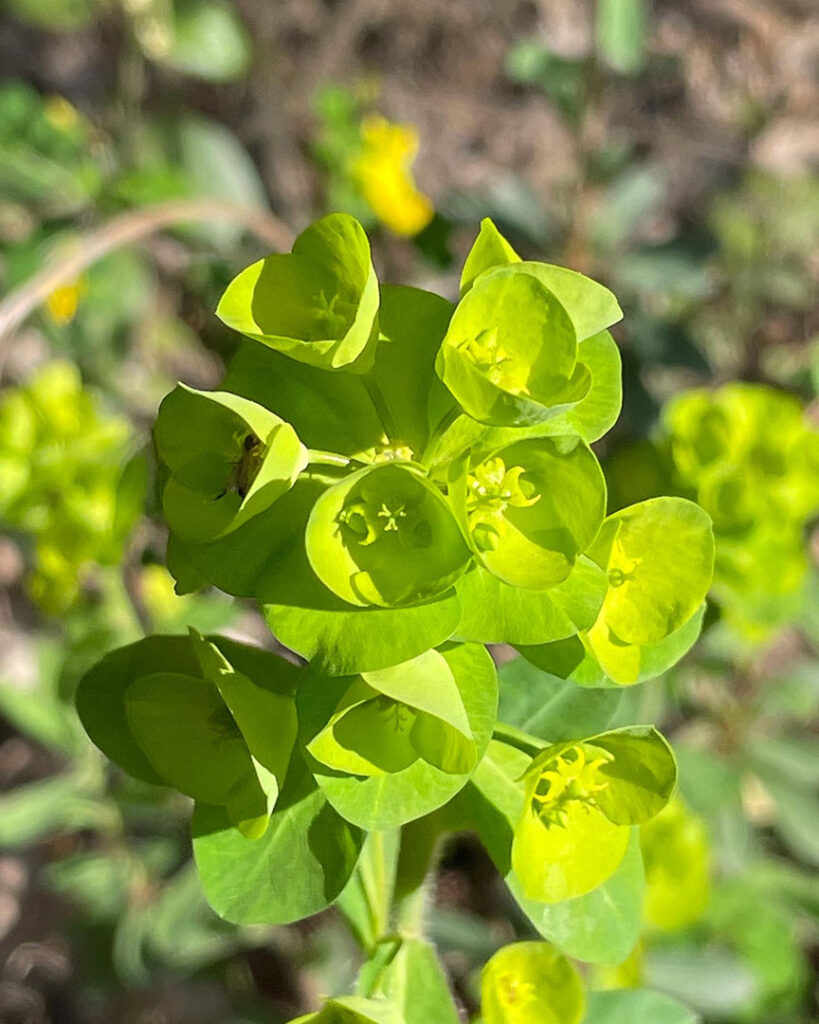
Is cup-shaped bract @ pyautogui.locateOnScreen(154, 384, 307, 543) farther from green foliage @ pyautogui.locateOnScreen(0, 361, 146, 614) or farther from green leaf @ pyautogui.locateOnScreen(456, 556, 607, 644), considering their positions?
green foliage @ pyautogui.locateOnScreen(0, 361, 146, 614)

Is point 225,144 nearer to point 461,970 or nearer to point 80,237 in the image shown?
point 80,237

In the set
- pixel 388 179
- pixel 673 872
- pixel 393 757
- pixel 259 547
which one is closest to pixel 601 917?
pixel 393 757

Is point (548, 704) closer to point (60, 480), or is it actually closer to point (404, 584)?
point (404, 584)

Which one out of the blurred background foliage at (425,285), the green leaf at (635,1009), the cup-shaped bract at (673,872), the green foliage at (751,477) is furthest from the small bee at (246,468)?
→ the cup-shaped bract at (673,872)

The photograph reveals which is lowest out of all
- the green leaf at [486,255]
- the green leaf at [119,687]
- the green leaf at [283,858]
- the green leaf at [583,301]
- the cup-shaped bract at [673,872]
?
the cup-shaped bract at [673,872]

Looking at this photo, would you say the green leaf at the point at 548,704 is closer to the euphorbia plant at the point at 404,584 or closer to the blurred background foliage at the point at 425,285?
the euphorbia plant at the point at 404,584

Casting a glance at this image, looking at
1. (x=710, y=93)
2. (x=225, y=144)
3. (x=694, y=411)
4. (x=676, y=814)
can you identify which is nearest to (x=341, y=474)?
(x=694, y=411)

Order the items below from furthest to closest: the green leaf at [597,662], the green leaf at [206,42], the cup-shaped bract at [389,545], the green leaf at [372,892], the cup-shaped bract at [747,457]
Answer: the green leaf at [206,42], the cup-shaped bract at [747,457], the green leaf at [372,892], the green leaf at [597,662], the cup-shaped bract at [389,545]
